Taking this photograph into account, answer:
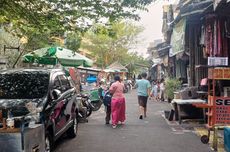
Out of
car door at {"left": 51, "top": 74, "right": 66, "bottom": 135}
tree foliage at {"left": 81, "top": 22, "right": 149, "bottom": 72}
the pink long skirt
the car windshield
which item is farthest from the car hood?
tree foliage at {"left": 81, "top": 22, "right": 149, "bottom": 72}

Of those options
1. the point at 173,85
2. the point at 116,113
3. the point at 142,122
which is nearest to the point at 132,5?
the point at 116,113

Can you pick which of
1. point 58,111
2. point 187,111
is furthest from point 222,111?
point 187,111

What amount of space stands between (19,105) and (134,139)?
367 centimetres

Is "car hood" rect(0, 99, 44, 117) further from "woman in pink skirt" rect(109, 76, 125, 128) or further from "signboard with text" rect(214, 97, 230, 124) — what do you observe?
"woman in pink skirt" rect(109, 76, 125, 128)

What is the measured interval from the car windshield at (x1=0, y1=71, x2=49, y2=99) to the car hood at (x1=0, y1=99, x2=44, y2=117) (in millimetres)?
289

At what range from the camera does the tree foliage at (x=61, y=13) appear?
1006 centimetres

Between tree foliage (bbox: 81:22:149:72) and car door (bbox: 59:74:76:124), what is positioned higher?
tree foliage (bbox: 81:22:149:72)

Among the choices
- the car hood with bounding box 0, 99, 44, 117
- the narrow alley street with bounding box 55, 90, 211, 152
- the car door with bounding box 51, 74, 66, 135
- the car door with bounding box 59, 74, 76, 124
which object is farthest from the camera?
the car door with bounding box 59, 74, 76, 124

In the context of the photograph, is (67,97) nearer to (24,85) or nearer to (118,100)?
(24,85)

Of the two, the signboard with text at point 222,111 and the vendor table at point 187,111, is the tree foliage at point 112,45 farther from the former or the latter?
the signboard with text at point 222,111

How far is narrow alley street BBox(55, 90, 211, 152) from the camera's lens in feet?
30.1

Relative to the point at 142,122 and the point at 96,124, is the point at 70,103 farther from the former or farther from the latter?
the point at 142,122

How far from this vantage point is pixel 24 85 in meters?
8.75

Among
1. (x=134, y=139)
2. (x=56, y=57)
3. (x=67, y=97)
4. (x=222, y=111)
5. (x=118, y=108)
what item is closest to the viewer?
(x=222, y=111)
